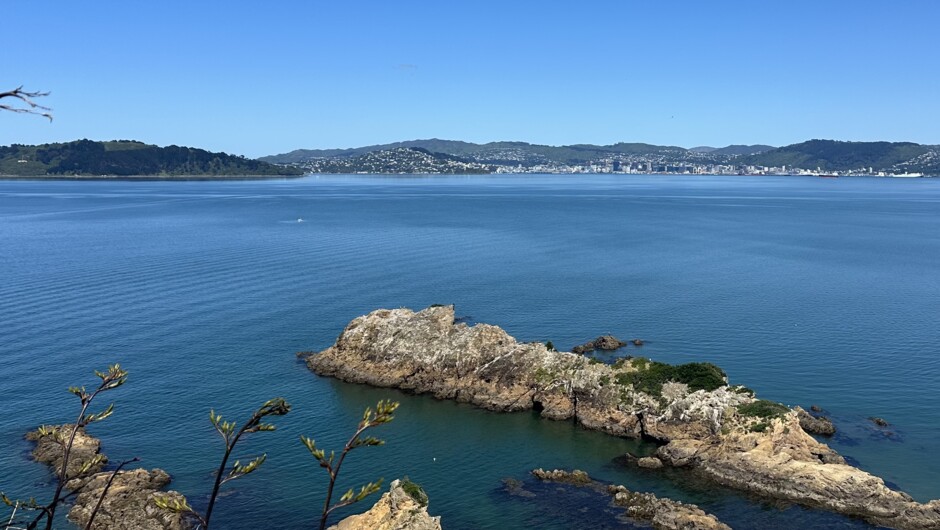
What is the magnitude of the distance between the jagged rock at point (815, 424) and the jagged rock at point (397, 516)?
2677cm

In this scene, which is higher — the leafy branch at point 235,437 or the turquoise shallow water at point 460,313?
the leafy branch at point 235,437

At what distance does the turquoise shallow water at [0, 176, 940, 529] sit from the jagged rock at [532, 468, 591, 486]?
3.65ft

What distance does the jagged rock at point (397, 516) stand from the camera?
28328mm

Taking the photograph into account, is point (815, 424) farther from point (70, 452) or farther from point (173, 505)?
point (70, 452)

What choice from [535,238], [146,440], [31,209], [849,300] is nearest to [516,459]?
[146,440]

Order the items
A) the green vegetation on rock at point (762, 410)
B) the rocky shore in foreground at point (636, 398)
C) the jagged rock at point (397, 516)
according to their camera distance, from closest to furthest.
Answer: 1. the jagged rock at point (397, 516)
2. the rocky shore in foreground at point (636, 398)
3. the green vegetation on rock at point (762, 410)

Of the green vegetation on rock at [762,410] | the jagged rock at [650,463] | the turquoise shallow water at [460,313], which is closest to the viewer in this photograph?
the turquoise shallow water at [460,313]

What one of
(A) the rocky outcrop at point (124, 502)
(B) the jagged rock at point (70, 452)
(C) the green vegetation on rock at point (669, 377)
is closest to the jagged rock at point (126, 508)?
(A) the rocky outcrop at point (124, 502)

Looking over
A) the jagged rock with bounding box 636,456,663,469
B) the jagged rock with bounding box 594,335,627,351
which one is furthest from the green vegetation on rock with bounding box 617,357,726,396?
the jagged rock with bounding box 594,335,627,351

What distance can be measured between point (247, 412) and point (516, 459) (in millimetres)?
19019

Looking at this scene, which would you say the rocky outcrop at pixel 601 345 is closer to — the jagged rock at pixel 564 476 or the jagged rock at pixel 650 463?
the jagged rock at pixel 650 463

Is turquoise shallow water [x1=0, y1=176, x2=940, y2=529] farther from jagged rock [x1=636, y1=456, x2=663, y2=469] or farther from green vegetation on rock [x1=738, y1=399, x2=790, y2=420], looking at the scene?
green vegetation on rock [x1=738, y1=399, x2=790, y2=420]

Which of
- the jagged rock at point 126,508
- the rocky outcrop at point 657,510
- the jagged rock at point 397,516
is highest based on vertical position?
the jagged rock at point 397,516

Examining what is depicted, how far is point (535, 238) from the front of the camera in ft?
415
